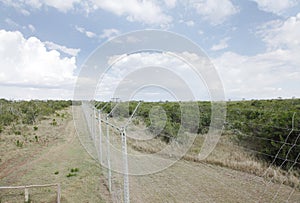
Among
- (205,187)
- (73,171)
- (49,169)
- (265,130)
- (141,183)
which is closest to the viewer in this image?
(205,187)

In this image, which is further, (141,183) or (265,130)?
(265,130)

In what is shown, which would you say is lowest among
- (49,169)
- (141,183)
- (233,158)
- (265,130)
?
(49,169)

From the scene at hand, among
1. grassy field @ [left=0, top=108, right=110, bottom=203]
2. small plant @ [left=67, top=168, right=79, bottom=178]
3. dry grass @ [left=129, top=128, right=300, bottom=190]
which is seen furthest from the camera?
small plant @ [left=67, top=168, right=79, bottom=178]

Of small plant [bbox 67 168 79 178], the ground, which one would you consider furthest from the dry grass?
small plant [bbox 67 168 79 178]

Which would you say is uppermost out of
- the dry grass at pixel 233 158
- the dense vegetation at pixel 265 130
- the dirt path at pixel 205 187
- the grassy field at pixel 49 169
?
the dense vegetation at pixel 265 130

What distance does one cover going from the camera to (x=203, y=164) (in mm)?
6484

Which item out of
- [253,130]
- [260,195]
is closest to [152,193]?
[260,195]

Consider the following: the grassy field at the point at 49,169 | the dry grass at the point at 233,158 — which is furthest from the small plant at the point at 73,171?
the dry grass at the point at 233,158

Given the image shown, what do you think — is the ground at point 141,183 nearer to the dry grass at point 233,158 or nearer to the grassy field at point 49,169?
the grassy field at point 49,169

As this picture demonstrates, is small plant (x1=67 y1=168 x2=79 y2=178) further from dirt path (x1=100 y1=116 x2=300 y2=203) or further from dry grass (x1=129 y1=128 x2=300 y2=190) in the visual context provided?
dry grass (x1=129 y1=128 x2=300 y2=190)

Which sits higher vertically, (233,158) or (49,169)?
(233,158)

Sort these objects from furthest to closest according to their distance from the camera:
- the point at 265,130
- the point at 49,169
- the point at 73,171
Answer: the point at 49,169, the point at 73,171, the point at 265,130

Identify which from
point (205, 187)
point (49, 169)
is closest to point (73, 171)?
point (49, 169)

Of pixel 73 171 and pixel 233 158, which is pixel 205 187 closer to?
pixel 233 158
